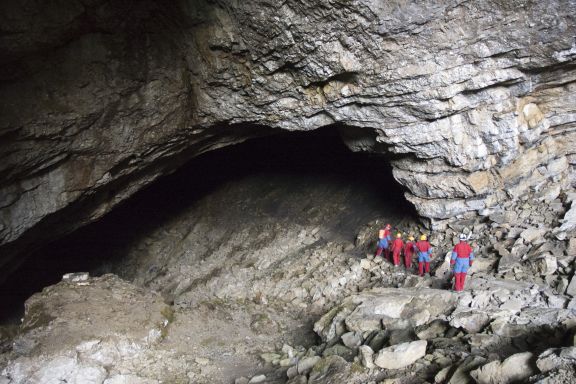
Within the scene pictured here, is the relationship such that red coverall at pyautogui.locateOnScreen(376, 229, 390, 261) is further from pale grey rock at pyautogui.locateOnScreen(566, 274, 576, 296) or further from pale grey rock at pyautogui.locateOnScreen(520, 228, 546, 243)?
pale grey rock at pyautogui.locateOnScreen(566, 274, 576, 296)

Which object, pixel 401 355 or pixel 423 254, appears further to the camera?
pixel 423 254

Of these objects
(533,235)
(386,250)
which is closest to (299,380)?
(386,250)

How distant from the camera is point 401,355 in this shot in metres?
5.71

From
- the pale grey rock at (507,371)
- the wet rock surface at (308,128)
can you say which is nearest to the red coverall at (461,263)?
the wet rock surface at (308,128)

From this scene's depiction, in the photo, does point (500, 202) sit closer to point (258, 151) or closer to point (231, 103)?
point (231, 103)

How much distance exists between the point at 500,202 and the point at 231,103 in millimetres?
6235

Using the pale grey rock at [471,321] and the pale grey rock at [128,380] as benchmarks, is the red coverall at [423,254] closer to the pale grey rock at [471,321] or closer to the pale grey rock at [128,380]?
the pale grey rock at [471,321]

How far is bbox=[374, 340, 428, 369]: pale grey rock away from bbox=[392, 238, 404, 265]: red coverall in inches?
152

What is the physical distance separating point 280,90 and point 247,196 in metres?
5.92

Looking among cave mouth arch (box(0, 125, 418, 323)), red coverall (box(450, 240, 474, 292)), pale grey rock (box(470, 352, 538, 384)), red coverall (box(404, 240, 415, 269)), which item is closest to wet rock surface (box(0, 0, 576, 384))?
pale grey rock (box(470, 352, 538, 384))

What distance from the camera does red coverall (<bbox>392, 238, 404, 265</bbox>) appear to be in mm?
9562

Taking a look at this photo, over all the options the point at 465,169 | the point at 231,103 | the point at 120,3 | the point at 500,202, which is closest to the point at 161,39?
the point at 120,3

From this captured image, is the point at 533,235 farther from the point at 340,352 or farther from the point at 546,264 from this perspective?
the point at 340,352

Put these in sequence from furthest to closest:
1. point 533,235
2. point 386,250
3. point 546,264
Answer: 1. point 386,250
2. point 533,235
3. point 546,264
